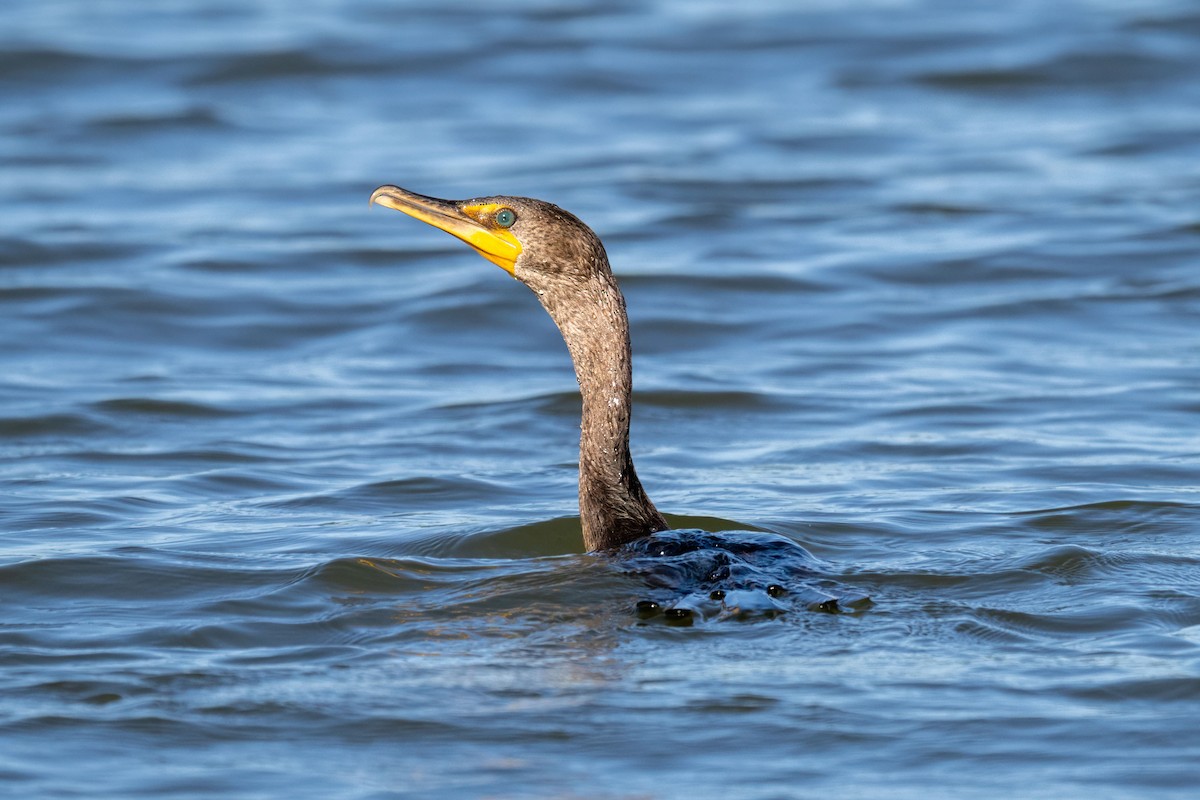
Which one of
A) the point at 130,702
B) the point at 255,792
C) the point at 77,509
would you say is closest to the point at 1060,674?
the point at 255,792

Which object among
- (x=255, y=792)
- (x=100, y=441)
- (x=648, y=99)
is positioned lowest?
(x=255, y=792)

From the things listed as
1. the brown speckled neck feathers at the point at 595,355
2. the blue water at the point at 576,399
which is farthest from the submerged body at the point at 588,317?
the blue water at the point at 576,399

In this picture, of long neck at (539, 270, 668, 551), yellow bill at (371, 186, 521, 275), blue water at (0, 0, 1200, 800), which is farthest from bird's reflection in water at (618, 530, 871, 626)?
yellow bill at (371, 186, 521, 275)

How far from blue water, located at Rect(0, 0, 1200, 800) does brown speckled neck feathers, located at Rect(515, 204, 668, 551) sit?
0.78ft

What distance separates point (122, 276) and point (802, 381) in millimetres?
4806

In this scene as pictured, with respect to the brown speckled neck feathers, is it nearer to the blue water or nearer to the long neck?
the long neck

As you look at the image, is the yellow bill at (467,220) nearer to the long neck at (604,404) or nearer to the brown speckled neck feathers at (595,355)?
the brown speckled neck feathers at (595,355)

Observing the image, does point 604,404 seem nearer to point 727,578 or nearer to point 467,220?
point 467,220

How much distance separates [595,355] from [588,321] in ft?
0.41

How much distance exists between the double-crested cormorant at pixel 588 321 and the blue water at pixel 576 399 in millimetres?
269

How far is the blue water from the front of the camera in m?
4.85

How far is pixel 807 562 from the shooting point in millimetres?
5938

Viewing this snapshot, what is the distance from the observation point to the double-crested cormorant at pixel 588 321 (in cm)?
638

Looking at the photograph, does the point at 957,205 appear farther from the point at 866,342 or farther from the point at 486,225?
the point at 486,225
